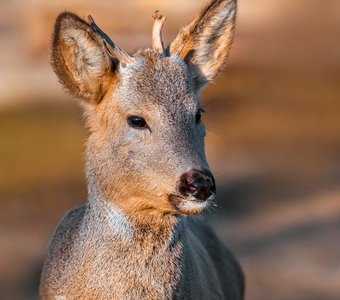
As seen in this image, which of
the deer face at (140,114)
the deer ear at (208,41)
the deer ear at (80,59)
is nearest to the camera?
the deer face at (140,114)

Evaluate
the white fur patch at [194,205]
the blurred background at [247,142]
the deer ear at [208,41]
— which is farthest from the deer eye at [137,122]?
the blurred background at [247,142]

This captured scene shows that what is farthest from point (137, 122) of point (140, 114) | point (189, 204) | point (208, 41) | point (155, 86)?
point (208, 41)

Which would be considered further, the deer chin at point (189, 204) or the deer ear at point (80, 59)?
the deer ear at point (80, 59)

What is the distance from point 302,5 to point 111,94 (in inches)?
1119

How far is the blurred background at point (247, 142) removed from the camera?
50.8 ft

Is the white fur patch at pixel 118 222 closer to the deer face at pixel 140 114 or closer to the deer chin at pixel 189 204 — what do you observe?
the deer face at pixel 140 114

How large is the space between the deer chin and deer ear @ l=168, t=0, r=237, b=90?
52.7 inches

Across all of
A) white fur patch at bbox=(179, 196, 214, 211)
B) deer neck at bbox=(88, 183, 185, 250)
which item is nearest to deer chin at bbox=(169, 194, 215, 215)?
white fur patch at bbox=(179, 196, 214, 211)

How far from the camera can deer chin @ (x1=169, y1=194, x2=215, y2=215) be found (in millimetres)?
7297

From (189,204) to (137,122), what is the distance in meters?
0.78

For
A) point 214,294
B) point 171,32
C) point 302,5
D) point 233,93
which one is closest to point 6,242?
point 214,294

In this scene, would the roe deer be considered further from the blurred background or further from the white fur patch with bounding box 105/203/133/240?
the blurred background

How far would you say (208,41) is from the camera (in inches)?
340

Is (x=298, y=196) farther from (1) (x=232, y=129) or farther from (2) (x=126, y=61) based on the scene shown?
(2) (x=126, y=61)
